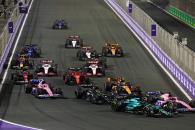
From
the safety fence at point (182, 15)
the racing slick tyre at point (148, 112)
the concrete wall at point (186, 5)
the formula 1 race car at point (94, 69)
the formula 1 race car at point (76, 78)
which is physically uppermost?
the racing slick tyre at point (148, 112)

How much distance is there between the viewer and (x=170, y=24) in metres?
80.0

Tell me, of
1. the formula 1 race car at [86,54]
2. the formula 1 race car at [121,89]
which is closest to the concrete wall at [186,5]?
the formula 1 race car at [86,54]

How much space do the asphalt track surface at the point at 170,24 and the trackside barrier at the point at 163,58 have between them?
395 cm

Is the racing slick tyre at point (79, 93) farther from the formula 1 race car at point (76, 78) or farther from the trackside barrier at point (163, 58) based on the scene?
the trackside barrier at point (163, 58)

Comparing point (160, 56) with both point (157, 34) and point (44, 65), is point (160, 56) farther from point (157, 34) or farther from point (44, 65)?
point (44, 65)

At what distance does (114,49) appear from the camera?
55.1 meters

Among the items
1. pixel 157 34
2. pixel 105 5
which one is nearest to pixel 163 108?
pixel 157 34

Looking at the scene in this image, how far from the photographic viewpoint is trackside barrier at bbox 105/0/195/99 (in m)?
39.6

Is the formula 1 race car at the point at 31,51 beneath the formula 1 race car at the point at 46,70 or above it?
beneath

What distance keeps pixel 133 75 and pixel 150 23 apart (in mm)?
14759

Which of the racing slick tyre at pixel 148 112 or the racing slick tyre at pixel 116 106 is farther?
the racing slick tyre at pixel 116 106

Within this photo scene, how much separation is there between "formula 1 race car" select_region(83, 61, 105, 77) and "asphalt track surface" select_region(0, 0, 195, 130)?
27.6 inches

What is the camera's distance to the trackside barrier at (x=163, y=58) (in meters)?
39.6

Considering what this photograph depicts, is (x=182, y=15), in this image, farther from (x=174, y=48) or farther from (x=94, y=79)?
(x=94, y=79)
